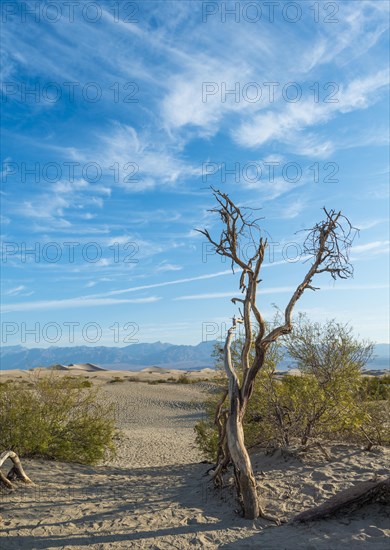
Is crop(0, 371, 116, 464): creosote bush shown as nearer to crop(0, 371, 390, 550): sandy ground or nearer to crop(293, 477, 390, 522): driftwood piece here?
crop(0, 371, 390, 550): sandy ground

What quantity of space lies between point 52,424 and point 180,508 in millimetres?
5707

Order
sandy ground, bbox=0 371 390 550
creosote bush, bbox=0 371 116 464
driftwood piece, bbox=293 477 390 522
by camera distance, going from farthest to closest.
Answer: creosote bush, bbox=0 371 116 464
driftwood piece, bbox=293 477 390 522
sandy ground, bbox=0 371 390 550

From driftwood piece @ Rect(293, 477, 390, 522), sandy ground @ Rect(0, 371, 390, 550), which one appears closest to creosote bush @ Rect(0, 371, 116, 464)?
sandy ground @ Rect(0, 371, 390, 550)

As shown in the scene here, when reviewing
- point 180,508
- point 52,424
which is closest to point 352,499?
point 180,508

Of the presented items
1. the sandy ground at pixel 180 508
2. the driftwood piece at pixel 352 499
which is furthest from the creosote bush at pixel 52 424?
the driftwood piece at pixel 352 499

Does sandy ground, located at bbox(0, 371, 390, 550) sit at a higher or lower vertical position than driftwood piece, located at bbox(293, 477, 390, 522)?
lower

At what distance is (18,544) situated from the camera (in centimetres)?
777

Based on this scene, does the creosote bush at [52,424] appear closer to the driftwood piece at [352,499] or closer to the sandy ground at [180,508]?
the sandy ground at [180,508]

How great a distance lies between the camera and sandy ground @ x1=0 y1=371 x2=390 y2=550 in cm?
750

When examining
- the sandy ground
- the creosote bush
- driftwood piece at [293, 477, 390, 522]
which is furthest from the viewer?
the creosote bush

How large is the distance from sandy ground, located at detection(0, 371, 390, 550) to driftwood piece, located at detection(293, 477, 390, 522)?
0.13 meters

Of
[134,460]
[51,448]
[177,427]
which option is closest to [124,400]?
[177,427]

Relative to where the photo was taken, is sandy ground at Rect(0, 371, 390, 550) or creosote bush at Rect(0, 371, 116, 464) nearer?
sandy ground at Rect(0, 371, 390, 550)

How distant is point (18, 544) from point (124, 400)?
98.5ft
